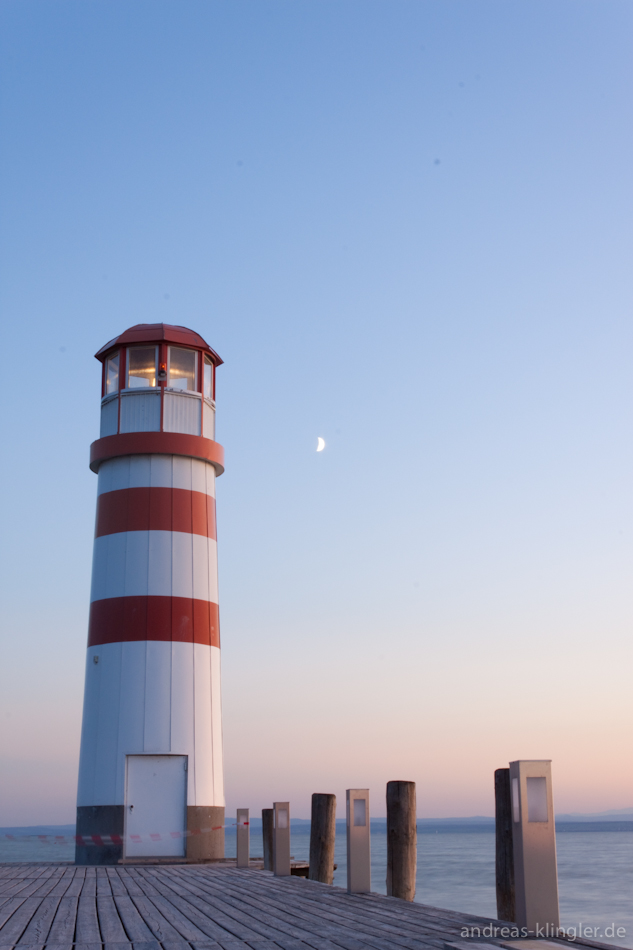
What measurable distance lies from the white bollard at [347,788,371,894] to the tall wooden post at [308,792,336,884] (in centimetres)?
333

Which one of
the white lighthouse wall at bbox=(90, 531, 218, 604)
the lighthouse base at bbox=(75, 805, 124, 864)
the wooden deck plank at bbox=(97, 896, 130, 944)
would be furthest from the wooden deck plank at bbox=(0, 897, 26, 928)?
the white lighthouse wall at bbox=(90, 531, 218, 604)

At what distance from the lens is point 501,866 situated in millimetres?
8594

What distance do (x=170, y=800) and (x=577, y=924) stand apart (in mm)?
23873

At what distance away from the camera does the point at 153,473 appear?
55.8 ft

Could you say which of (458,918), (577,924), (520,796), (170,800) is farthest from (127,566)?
(577,924)

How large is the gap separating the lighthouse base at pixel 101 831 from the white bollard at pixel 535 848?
429 inches

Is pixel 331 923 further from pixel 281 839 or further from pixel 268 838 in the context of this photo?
pixel 268 838

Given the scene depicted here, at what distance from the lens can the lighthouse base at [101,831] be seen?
1541 centimetres

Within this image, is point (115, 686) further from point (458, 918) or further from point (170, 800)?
point (458, 918)

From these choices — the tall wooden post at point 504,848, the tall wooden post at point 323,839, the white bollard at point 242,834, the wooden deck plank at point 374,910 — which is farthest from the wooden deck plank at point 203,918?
the white bollard at point 242,834

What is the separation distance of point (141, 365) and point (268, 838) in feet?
29.2

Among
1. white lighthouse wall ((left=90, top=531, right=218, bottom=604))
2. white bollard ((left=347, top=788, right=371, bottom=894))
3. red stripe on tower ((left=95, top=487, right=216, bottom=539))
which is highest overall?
red stripe on tower ((left=95, top=487, right=216, bottom=539))

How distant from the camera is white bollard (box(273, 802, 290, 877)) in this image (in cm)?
1237

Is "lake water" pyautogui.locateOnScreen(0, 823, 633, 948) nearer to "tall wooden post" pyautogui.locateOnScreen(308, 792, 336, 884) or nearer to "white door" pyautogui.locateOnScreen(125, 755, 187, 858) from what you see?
"white door" pyautogui.locateOnScreen(125, 755, 187, 858)
